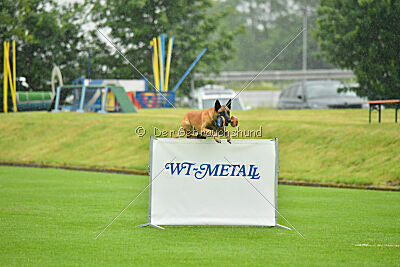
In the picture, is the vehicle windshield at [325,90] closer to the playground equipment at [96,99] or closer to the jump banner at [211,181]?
the playground equipment at [96,99]

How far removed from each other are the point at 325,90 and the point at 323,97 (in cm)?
73

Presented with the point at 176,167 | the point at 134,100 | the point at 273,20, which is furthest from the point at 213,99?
the point at 134,100

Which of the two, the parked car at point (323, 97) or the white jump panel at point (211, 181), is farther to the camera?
the parked car at point (323, 97)

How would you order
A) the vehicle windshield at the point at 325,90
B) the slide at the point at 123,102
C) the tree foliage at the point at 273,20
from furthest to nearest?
the slide at the point at 123,102, the vehicle windshield at the point at 325,90, the tree foliage at the point at 273,20

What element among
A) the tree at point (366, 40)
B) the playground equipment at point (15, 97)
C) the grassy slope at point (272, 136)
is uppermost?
Answer: the tree at point (366, 40)

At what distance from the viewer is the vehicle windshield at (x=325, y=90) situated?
32281mm

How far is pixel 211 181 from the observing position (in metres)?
10.8

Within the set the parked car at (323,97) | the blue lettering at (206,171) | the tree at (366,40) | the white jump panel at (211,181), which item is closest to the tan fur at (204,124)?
the white jump panel at (211,181)

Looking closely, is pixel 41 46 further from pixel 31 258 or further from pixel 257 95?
pixel 31 258

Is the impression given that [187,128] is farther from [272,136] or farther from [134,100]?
[134,100]

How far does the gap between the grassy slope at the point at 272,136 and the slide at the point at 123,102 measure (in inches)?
53.1

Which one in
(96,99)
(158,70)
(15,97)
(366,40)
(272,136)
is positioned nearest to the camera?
(272,136)

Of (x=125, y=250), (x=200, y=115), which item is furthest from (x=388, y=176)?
(x=125, y=250)

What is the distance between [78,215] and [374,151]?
475 inches
